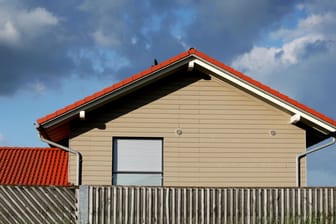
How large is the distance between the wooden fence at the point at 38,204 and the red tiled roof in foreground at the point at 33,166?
4.64 metres

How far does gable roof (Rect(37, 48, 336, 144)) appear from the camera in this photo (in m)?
16.8

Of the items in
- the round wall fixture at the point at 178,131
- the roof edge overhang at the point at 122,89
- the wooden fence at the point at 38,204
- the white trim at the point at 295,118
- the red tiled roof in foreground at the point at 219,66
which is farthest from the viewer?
the round wall fixture at the point at 178,131

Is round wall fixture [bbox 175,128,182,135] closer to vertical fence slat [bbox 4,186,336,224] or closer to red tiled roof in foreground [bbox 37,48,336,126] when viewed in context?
red tiled roof in foreground [bbox 37,48,336,126]

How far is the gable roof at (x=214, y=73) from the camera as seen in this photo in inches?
663

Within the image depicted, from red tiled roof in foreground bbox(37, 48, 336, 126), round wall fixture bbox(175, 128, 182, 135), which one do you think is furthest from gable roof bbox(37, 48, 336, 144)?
round wall fixture bbox(175, 128, 182, 135)

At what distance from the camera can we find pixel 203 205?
45.0 ft

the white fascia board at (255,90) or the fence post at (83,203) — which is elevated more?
A: the white fascia board at (255,90)

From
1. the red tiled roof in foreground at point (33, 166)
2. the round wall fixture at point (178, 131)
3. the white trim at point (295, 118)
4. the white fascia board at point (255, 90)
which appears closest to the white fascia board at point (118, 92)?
the white fascia board at point (255, 90)

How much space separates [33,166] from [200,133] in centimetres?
531

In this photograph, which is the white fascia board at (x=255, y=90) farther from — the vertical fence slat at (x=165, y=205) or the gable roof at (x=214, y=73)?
the vertical fence slat at (x=165, y=205)

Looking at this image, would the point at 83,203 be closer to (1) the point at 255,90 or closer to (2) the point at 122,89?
(2) the point at 122,89

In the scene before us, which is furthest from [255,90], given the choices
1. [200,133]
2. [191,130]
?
[191,130]

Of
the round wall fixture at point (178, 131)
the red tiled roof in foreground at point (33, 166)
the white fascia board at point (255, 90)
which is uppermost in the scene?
the white fascia board at point (255, 90)

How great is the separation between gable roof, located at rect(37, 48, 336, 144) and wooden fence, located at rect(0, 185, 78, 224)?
11.5 feet
